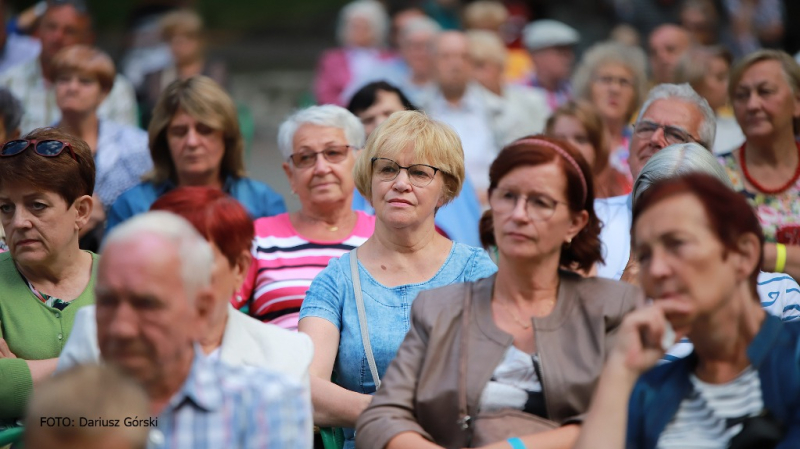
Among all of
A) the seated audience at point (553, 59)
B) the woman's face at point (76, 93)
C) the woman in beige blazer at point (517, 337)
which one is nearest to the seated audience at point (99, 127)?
the woman's face at point (76, 93)

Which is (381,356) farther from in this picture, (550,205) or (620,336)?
(620,336)

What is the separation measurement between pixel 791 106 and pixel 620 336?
323 cm

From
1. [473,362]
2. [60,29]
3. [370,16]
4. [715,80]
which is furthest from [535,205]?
[370,16]

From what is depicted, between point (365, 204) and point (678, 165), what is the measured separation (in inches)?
91.7

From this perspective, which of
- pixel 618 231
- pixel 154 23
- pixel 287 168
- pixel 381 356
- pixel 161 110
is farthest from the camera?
pixel 154 23

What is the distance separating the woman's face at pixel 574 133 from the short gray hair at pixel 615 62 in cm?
147

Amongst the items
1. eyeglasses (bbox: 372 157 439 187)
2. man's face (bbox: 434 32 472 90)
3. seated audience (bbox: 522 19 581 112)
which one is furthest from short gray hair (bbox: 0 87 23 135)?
seated audience (bbox: 522 19 581 112)

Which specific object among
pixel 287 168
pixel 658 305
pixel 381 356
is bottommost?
pixel 381 356

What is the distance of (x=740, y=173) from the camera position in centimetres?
547

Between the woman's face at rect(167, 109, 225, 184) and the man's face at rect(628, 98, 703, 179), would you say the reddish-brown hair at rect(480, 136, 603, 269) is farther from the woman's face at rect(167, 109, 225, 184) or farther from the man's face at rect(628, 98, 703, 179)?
the woman's face at rect(167, 109, 225, 184)

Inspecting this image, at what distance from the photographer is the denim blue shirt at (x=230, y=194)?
214 inches

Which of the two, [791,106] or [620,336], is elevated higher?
[791,106]

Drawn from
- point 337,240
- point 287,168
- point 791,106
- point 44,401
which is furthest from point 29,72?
point 44,401

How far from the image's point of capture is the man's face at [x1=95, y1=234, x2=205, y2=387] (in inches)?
104
